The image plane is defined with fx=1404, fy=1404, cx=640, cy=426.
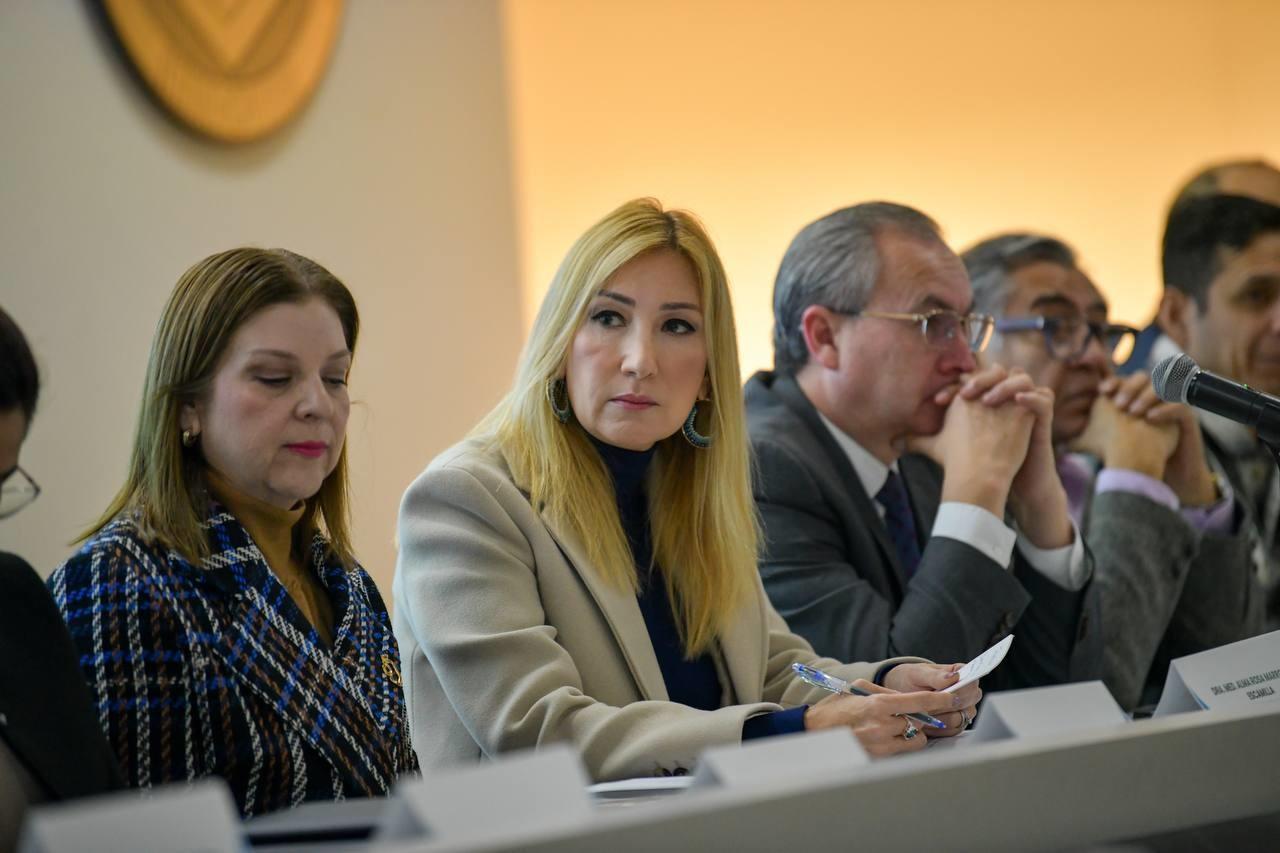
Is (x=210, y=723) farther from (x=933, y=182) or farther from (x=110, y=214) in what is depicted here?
(x=933, y=182)

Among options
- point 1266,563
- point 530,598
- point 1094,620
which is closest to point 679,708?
point 530,598

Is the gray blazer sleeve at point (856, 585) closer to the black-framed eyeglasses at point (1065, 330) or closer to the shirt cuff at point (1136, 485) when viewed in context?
the shirt cuff at point (1136, 485)

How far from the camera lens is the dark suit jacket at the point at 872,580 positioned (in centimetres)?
227

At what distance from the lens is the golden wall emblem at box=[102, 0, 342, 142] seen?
2.54 meters

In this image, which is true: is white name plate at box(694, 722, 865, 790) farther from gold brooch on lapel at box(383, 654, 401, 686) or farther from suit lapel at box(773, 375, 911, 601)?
suit lapel at box(773, 375, 911, 601)

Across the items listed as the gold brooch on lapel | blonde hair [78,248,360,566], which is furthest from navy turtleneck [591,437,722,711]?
blonde hair [78,248,360,566]

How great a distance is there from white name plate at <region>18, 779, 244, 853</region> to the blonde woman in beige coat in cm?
77

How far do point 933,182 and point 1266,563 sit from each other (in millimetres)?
1844

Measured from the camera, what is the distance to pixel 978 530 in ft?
7.75

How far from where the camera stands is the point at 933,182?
470cm

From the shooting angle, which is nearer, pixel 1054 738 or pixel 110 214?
pixel 1054 738

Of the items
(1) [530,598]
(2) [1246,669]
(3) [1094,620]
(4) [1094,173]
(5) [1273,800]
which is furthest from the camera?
(4) [1094,173]

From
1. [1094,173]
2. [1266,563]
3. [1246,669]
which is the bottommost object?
[1266,563]

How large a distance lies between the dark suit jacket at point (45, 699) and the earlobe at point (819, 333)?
5.24 feet
